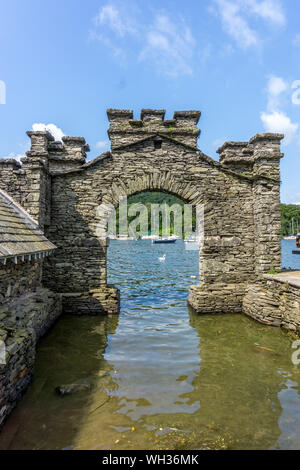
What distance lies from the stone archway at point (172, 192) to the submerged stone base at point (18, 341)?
218 centimetres

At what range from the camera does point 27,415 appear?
4.30 metres

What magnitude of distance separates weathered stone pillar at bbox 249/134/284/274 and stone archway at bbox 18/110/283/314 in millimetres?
34

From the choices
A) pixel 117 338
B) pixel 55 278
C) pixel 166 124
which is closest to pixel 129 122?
pixel 166 124

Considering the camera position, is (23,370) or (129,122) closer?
(23,370)

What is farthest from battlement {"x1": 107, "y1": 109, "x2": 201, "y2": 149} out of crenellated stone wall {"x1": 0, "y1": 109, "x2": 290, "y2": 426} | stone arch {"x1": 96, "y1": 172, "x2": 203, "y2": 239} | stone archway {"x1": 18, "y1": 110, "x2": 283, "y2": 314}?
stone arch {"x1": 96, "y1": 172, "x2": 203, "y2": 239}

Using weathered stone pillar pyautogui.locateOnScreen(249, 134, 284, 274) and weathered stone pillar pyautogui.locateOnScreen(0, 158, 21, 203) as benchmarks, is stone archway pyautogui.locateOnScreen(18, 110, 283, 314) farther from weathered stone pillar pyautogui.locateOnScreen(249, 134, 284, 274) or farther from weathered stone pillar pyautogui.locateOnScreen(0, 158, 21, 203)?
weathered stone pillar pyautogui.locateOnScreen(0, 158, 21, 203)

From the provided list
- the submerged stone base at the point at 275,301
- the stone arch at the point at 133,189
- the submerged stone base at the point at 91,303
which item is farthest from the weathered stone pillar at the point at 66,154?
the submerged stone base at the point at 275,301

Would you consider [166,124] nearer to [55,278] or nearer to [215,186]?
[215,186]

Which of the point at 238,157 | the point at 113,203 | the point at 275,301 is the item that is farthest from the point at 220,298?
the point at 238,157

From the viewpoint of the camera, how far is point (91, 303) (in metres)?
9.72

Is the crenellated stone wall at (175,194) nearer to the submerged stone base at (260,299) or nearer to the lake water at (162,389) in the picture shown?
the submerged stone base at (260,299)
